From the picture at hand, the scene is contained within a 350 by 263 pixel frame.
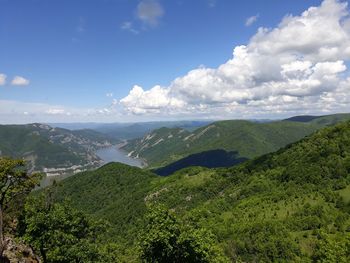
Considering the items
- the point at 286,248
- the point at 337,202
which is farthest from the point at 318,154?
the point at 286,248

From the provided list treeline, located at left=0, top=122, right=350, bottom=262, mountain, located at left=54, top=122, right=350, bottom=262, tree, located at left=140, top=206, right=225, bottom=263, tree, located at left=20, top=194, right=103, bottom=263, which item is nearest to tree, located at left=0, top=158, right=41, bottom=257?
treeline, located at left=0, top=122, right=350, bottom=262

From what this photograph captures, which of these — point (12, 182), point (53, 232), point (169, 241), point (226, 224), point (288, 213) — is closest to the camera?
point (169, 241)

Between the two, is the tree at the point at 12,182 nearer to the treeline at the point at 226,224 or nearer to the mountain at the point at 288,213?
the treeline at the point at 226,224

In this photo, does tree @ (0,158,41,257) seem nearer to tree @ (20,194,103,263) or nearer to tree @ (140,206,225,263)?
tree @ (20,194,103,263)

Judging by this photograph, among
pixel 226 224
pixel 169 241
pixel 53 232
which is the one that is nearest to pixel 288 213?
pixel 226 224

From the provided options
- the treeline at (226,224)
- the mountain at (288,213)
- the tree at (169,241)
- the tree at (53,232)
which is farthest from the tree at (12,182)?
the mountain at (288,213)

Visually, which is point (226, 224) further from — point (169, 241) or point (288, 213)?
point (169, 241)
